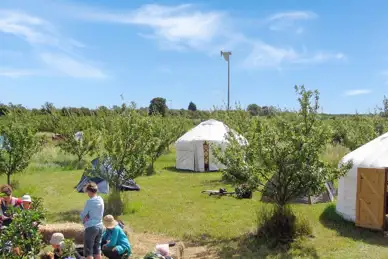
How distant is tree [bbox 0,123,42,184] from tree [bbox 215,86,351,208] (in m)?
8.99

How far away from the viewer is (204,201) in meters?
14.0

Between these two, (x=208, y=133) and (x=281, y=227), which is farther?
(x=208, y=133)

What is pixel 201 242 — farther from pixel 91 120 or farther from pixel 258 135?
pixel 91 120

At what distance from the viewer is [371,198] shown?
404 inches

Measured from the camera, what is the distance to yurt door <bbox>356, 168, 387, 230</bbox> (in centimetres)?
1012

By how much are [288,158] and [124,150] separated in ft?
18.1

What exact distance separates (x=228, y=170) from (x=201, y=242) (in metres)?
1.85

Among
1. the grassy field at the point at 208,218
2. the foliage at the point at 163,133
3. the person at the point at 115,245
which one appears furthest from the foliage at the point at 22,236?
the foliage at the point at 163,133

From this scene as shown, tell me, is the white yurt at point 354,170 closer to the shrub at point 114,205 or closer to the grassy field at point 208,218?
the grassy field at point 208,218

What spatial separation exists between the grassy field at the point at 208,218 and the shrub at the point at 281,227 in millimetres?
273

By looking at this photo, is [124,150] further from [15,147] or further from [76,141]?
[76,141]

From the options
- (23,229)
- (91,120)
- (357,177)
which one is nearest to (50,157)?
(91,120)

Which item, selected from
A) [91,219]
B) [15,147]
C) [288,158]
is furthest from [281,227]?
[15,147]

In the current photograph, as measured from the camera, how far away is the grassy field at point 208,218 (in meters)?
8.91
